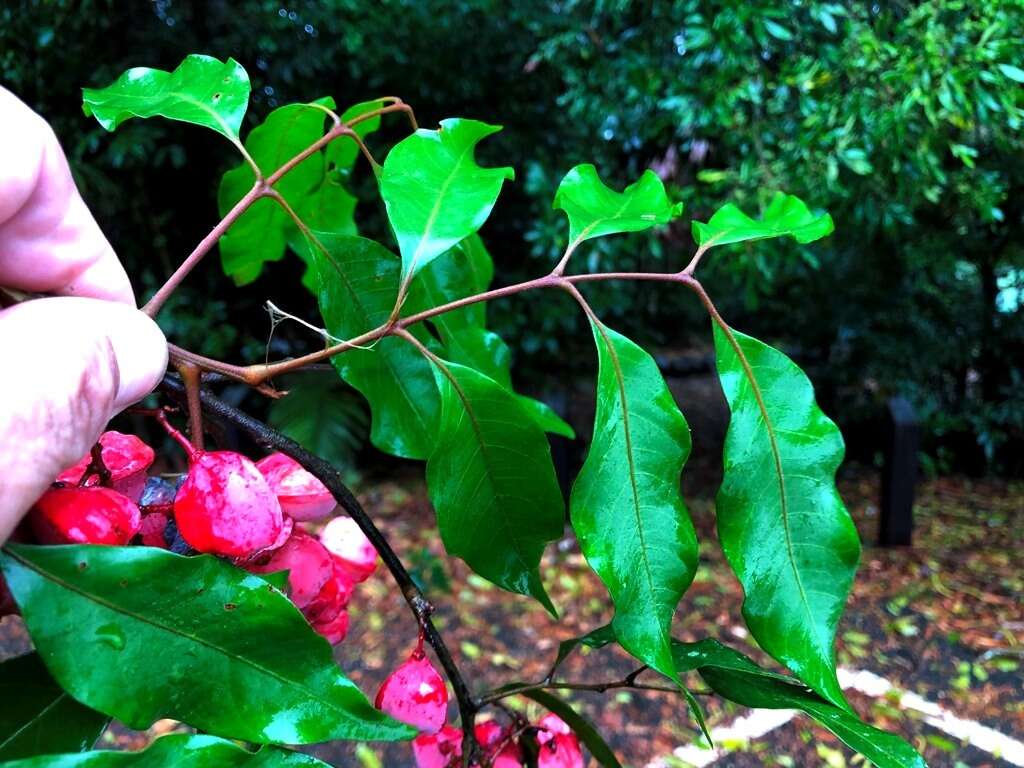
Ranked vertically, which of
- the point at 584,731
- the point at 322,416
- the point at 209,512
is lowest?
the point at 322,416

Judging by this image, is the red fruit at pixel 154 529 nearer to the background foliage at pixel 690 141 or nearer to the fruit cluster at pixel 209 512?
the fruit cluster at pixel 209 512

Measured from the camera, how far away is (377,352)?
59 centimetres

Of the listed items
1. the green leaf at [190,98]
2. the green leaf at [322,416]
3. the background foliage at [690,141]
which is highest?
the green leaf at [190,98]

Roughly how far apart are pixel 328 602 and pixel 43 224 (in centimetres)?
25

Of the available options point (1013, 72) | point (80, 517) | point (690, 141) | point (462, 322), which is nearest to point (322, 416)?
point (690, 141)

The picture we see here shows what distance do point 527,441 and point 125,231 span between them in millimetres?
2830

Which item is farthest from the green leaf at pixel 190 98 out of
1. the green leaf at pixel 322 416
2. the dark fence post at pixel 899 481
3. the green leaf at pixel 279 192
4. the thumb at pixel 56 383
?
the dark fence post at pixel 899 481

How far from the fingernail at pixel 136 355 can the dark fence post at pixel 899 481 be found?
2.74 meters

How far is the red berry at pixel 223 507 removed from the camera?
→ 403mm

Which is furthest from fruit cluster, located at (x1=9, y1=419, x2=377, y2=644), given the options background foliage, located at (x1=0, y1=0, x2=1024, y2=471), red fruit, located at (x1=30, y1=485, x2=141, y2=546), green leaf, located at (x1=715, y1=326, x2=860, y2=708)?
background foliage, located at (x1=0, y1=0, x2=1024, y2=471)

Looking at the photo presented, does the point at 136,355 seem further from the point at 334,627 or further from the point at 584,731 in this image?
the point at 584,731

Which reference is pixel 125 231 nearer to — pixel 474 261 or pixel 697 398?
pixel 474 261

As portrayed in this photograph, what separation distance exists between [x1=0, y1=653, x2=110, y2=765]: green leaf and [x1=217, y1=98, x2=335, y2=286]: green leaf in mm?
397

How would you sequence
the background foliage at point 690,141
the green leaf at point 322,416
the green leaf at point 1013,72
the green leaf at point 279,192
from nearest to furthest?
the green leaf at point 279,192
the green leaf at point 1013,72
the background foliage at point 690,141
the green leaf at point 322,416
